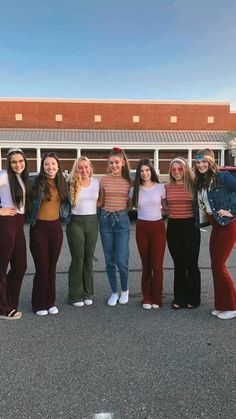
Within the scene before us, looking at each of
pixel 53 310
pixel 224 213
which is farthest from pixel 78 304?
pixel 224 213

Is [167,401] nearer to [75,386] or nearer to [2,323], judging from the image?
[75,386]

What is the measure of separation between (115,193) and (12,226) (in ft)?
4.14

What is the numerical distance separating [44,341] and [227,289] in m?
2.04

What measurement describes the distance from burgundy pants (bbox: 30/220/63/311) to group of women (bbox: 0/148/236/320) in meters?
0.01

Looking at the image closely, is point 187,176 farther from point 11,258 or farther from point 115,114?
point 115,114

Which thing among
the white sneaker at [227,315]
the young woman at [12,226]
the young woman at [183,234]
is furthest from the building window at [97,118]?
the white sneaker at [227,315]

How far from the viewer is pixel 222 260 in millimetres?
3990

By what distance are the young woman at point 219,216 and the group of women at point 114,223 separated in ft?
0.04

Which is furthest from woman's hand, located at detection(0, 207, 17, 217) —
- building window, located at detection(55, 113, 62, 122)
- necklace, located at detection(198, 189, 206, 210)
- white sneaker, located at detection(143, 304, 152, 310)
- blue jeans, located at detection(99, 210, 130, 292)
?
building window, located at detection(55, 113, 62, 122)

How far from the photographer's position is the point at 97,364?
3018mm

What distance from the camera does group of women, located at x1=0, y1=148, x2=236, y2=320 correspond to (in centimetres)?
395

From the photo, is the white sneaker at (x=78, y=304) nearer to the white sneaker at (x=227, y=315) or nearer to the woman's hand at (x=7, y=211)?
the woman's hand at (x=7, y=211)

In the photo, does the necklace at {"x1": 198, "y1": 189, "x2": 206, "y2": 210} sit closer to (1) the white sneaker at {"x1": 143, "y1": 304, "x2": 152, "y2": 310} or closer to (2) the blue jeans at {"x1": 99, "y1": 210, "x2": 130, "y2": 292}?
(2) the blue jeans at {"x1": 99, "y1": 210, "x2": 130, "y2": 292}

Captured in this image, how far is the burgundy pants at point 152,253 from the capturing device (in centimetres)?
429
